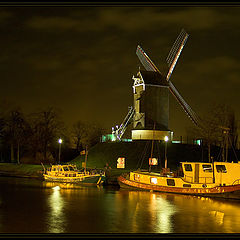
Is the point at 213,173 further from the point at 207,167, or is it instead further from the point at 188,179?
the point at 188,179

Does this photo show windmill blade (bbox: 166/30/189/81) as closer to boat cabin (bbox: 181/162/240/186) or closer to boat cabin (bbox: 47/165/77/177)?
boat cabin (bbox: 47/165/77/177)

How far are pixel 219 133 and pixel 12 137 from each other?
1765 inches

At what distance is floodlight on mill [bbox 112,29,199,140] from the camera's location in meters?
78.3

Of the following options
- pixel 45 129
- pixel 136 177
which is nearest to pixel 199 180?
pixel 136 177

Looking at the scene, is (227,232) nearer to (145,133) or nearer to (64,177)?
(64,177)

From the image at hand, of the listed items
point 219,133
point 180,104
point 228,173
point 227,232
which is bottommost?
point 227,232

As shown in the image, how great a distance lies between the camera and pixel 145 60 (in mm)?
84062

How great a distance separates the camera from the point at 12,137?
291 feet

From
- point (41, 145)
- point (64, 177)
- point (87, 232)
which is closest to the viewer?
point (87, 232)

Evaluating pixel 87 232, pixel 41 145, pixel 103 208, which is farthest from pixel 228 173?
pixel 41 145

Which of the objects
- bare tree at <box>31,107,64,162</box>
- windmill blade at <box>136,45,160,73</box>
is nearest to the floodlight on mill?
windmill blade at <box>136,45,160,73</box>

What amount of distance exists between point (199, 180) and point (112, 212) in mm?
15717

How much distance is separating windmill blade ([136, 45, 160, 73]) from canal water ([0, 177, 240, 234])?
3980 cm

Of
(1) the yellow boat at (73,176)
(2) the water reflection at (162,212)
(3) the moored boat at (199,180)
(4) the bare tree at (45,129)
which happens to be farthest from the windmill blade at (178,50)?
(2) the water reflection at (162,212)
